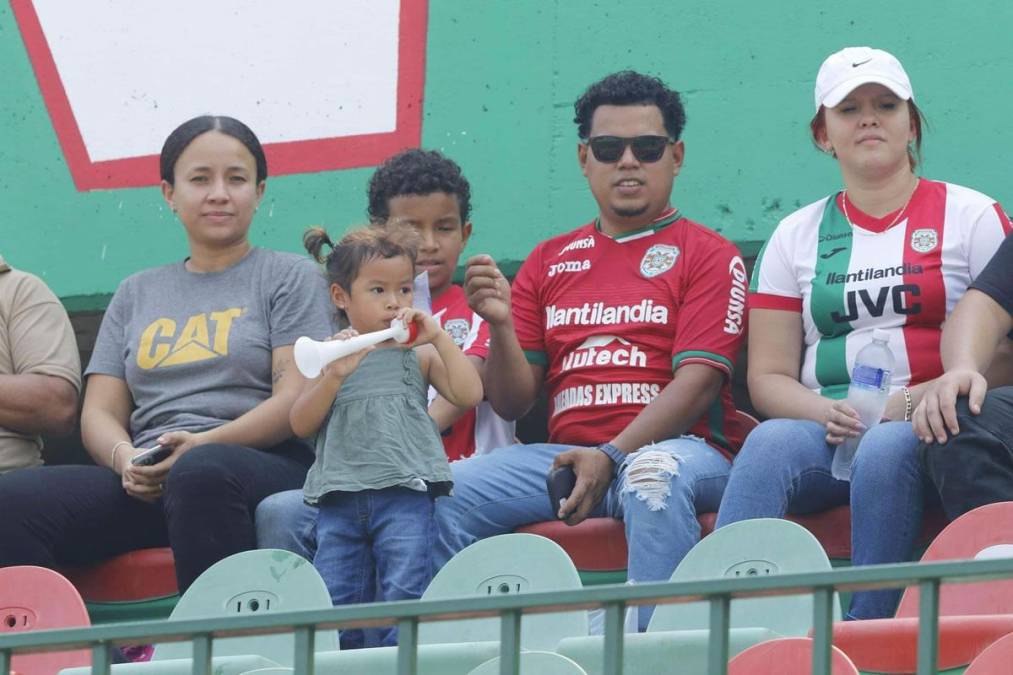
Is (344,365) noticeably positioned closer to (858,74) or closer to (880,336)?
(880,336)

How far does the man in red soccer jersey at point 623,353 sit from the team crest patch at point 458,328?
0.14 m

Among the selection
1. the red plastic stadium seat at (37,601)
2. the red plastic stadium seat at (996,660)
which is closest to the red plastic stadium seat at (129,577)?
the red plastic stadium seat at (37,601)

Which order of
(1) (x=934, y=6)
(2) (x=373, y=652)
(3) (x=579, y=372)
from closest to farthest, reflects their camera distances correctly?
(2) (x=373, y=652) < (3) (x=579, y=372) < (1) (x=934, y=6)

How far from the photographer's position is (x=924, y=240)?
4.31 metres

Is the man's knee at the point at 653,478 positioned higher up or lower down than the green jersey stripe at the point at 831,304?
lower down

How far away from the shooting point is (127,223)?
5.79m

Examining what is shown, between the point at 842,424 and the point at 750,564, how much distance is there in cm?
68

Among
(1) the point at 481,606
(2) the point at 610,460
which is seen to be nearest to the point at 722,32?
(2) the point at 610,460

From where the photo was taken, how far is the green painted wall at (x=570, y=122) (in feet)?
17.1

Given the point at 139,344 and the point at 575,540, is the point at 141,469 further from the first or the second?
the point at 575,540

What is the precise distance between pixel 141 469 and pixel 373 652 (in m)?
1.45

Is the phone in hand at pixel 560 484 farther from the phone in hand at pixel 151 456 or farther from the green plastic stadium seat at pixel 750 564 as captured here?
the phone in hand at pixel 151 456

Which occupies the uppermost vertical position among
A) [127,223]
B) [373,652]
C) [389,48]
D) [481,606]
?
[389,48]

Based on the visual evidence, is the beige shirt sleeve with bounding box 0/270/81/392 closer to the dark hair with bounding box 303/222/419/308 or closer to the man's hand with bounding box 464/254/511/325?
the dark hair with bounding box 303/222/419/308
